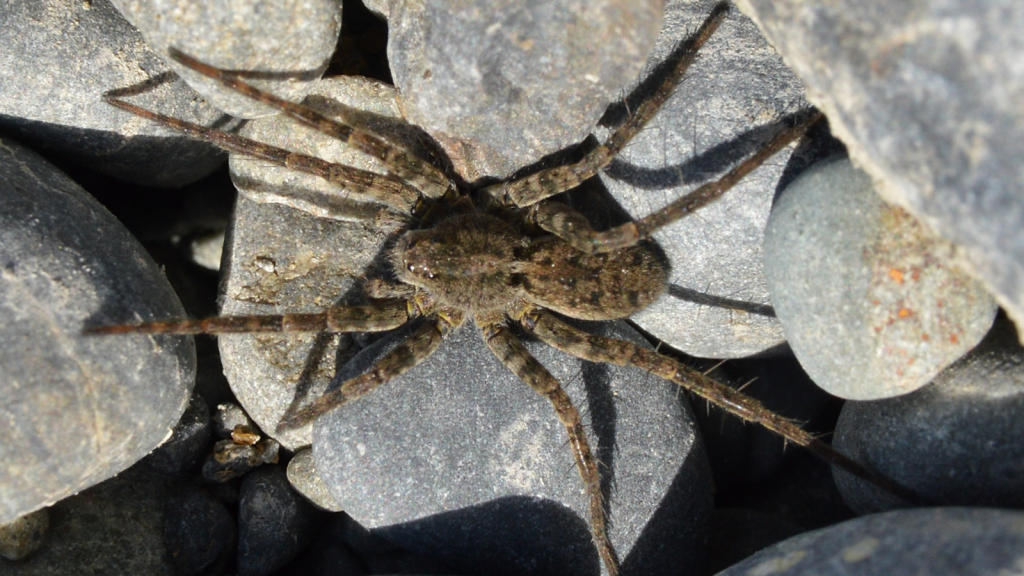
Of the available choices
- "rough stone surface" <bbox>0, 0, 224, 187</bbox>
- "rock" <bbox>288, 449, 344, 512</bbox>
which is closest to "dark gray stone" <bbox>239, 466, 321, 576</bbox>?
"rock" <bbox>288, 449, 344, 512</bbox>

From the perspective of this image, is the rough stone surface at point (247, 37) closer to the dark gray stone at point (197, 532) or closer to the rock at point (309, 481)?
the rock at point (309, 481)

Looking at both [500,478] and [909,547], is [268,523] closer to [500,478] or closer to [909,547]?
[500,478]

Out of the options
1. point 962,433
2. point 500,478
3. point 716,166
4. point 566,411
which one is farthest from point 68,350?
point 962,433

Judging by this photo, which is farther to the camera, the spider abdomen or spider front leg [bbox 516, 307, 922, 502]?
the spider abdomen

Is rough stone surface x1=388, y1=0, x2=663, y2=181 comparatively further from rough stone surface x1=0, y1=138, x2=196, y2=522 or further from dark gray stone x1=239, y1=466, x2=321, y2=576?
dark gray stone x1=239, y1=466, x2=321, y2=576

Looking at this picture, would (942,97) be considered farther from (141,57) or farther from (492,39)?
(141,57)

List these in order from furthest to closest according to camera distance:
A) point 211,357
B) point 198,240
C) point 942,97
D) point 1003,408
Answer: point 198,240 < point 211,357 < point 1003,408 < point 942,97

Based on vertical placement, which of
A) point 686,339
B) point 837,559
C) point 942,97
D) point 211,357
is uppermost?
point 942,97

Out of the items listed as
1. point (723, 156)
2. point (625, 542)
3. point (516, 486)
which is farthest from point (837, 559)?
point (723, 156)
